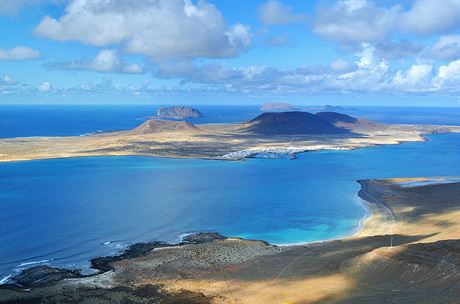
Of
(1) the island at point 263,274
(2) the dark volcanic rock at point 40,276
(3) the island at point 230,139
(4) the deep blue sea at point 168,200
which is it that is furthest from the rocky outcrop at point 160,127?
(2) the dark volcanic rock at point 40,276

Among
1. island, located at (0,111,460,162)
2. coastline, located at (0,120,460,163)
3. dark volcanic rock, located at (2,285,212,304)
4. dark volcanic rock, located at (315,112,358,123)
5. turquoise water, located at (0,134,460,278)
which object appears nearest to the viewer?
dark volcanic rock, located at (2,285,212,304)

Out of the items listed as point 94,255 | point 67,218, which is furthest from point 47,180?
point 94,255

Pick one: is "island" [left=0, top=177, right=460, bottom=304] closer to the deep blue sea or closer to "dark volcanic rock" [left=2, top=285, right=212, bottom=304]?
"dark volcanic rock" [left=2, top=285, right=212, bottom=304]

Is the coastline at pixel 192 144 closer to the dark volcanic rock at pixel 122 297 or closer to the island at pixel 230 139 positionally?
the island at pixel 230 139

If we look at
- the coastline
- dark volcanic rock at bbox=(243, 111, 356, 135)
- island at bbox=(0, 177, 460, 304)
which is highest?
dark volcanic rock at bbox=(243, 111, 356, 135)

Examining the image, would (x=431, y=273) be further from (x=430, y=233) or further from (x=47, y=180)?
(x=47, y=180)

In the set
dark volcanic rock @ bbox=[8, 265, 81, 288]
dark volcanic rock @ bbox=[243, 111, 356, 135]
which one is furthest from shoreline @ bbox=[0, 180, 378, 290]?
dark volcanic rock @ bbox=[243, 111, 356, 135]

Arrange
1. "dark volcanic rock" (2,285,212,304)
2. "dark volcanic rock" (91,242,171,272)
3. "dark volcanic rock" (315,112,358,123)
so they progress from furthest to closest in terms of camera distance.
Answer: "dark volcanic rock" (315,112,358,123) < "dark volcanic rock" (91,242,171,272) < "dark volcanic rock" (2,285,212,304)
